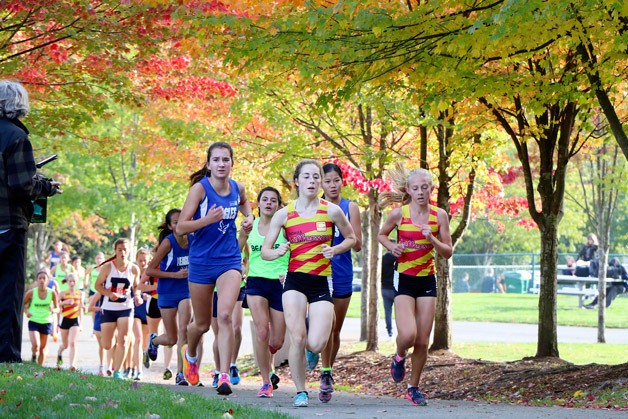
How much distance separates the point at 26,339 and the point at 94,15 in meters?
13.6

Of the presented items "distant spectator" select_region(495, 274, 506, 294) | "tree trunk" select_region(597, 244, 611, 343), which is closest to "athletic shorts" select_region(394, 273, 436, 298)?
"tree trunk" select_region(597, 244, 611, 343)

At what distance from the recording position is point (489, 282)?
4497 centimetres

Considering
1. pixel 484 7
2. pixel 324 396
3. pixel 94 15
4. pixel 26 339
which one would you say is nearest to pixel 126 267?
pixel 94 15

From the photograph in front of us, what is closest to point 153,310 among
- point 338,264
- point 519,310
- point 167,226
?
point 167,226

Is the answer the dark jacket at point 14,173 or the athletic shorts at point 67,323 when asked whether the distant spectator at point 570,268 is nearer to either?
the athletic shorts at point 67,323

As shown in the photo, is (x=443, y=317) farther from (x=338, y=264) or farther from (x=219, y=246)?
(x=219, y=246)

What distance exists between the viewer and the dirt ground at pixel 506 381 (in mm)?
11219

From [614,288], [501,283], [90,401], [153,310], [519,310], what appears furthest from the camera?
→ [501,283]

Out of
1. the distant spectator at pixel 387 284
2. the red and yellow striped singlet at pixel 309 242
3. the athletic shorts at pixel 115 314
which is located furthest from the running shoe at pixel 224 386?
the distant spectator at pixel 387 284

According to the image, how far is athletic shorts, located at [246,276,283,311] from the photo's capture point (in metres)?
11.2

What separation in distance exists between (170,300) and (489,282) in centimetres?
3299

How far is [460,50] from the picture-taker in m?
10.6

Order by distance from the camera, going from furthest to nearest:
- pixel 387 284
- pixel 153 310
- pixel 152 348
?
pixel 387 284
pixel 153 310
pixel 152 348

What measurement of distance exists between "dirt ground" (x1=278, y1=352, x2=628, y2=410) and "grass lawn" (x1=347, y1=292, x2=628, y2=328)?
10463 mm
